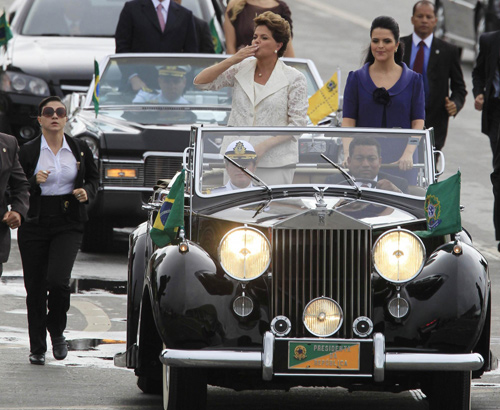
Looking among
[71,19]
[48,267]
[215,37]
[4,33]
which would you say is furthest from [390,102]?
[71,19]

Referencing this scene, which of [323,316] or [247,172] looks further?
[247,172]

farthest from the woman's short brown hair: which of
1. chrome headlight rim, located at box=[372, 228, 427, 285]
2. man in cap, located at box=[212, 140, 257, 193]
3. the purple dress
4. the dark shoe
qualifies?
chrome headlight rim, located at box=[372, 228, 427, 285]

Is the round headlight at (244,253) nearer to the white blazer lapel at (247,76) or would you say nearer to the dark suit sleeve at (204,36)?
the white blazer lapel at (247,76)

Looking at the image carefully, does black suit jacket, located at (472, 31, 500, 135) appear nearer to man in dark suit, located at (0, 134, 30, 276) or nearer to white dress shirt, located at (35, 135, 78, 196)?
white dress shirt, located at (35, 135, 78, 196)

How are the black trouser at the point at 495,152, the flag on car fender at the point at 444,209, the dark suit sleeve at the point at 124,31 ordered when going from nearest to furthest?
the flag on car fender at the point at 444,209, the black trouser at the point at 495,152, the dark suit sleeve at the point at 124,31

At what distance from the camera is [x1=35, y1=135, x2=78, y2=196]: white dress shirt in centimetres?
904

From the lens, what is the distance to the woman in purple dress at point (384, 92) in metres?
9.29

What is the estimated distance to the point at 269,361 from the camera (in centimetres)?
656

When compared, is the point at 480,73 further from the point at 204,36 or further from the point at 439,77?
the point at 204,36

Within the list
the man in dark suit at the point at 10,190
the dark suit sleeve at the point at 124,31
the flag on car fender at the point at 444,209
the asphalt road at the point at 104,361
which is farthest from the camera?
the dark suit sleeve at the point at 124,31

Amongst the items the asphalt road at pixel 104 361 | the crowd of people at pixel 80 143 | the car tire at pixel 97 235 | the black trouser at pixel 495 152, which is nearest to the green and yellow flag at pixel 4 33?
the asphalt road at pixel 104 361

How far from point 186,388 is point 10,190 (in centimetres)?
245

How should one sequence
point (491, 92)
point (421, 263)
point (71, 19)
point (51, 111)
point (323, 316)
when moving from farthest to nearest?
point (71, 19) < point (491, 92) < point (51, 111) < point (421, 263) < point (323, 316)

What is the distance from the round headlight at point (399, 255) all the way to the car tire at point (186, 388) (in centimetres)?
106
